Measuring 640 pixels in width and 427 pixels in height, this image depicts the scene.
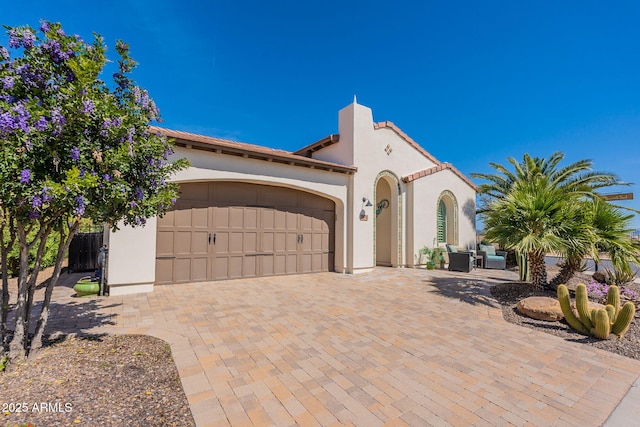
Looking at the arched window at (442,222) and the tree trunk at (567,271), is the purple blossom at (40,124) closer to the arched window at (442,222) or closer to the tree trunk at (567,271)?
the tree trunk at (567,271)

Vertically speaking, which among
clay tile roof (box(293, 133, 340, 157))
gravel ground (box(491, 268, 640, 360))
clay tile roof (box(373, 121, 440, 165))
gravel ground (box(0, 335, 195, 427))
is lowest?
gravel ground (box(491, 268, 640, 360))

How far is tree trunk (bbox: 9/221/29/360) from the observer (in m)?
3.25

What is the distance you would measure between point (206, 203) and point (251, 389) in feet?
20.5

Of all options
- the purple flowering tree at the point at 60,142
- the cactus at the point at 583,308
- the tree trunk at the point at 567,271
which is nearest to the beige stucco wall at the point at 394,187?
the tree trunk at the point at 567,271

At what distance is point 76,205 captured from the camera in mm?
2852

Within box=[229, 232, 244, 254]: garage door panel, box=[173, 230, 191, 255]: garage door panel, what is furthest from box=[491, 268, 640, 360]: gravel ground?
box=[173, 230, 191, 255]: garage door panel

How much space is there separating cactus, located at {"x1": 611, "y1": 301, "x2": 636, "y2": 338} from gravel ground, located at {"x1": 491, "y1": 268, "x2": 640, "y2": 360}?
0.39 ft

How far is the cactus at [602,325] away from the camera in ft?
14.5

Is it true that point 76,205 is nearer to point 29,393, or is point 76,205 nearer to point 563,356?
point 29,393

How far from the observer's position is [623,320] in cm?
447

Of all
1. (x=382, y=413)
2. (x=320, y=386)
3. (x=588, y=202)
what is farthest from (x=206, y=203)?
(x=588, y=202)

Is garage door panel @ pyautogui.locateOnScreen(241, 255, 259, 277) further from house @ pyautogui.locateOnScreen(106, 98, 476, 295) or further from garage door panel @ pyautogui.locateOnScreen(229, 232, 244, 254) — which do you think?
garage door panel @ pyautogui.locateOnScreen(229, 232, 244, 254)

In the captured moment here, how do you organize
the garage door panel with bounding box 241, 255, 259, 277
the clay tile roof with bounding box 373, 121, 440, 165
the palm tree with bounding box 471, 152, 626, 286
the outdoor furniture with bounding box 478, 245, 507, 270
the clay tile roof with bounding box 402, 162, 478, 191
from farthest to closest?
the outdoor furniture with bounding box 478, 245, 507, 270, the clay tile roof with bounding box 402, 162, 478, 191, the clay tile roof with bounding box 373, 121, 440, 165, the garage door panel with bounding box 241, 255, 259, 277, the palm tree with bounding box 471, 152, 626, 286

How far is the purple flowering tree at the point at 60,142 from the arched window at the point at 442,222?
1301 centimetres
